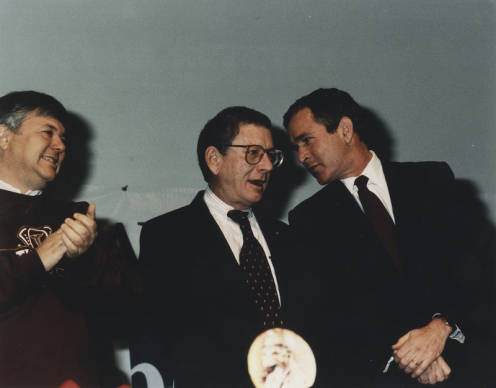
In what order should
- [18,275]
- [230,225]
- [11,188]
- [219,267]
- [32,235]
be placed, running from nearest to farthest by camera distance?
[18,275]
[32,235]
[11,188]
[219,267]
[230,225]

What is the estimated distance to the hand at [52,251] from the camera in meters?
1.66

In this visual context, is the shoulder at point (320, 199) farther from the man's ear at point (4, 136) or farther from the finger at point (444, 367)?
the man's ear at point (4, 136)

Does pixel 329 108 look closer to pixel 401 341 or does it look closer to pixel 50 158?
pixel 401 341

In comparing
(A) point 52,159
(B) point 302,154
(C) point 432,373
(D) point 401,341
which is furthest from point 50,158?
(C) point 432,373

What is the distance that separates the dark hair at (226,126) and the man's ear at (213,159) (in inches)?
0.8

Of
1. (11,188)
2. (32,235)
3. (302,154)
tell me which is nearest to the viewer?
(32,235)

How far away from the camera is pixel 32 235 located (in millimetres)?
1792

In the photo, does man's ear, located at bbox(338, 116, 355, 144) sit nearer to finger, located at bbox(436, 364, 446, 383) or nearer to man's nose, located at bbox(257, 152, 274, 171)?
man's nose, located at bbox(257, 152, 274, 171)

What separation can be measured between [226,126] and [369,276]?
34.9 inches

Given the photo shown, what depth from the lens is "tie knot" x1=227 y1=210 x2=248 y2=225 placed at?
7.23 feet

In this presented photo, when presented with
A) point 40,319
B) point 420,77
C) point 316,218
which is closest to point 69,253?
point 40,319

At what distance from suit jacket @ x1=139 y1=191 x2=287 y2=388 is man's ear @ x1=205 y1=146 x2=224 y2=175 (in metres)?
0.26

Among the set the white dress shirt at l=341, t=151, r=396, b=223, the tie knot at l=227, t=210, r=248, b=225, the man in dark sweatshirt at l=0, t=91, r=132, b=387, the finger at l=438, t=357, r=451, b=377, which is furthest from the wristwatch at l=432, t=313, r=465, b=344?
the man in dark sweatshirt at l=0, t=91, r=132, b=387

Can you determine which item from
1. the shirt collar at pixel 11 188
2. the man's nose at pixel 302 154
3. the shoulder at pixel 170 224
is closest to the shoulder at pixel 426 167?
the man's nose at pixel 302 154
